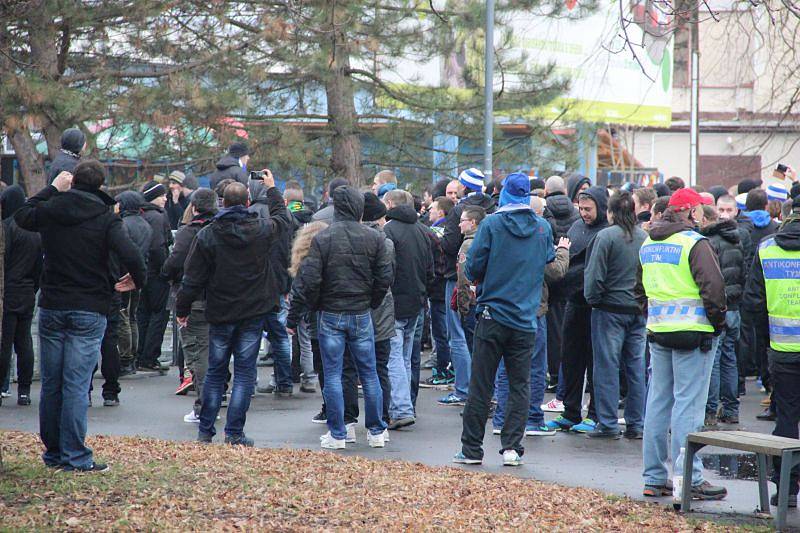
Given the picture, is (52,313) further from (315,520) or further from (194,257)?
(315,520)

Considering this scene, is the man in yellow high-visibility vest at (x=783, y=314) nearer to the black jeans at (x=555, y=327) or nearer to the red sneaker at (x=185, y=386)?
the black jeans at (x=555, y=327)

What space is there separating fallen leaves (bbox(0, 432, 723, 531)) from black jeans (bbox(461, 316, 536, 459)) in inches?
18.4

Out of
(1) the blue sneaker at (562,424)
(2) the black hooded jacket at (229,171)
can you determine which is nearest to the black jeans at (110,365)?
(2) the black hooded jacket at (229,171)

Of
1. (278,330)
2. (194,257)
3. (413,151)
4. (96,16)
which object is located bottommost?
(278,330)

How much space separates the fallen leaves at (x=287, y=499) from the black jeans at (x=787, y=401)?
1003 millimetres

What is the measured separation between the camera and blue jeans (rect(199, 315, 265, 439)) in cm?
945

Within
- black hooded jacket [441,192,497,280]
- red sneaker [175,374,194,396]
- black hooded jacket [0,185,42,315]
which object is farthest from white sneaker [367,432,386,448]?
black hooded jacket [0,185,42,315]

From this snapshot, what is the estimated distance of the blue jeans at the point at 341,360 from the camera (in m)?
9.56

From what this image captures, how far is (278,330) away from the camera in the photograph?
1220 cm

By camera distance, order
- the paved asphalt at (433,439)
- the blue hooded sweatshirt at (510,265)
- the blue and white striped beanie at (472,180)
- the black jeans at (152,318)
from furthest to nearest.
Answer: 1. the black jeans at (152,318)
2. the blue and white striped beanie at (472,180)
3. the blue hooded sweatshirt at (510,265)
4. the paved asphalt at (433,439)

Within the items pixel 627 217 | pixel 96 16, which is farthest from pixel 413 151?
pixel 627 217

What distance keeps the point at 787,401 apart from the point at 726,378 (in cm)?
360

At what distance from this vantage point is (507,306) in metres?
8.82

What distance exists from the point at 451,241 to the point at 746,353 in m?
4.50
